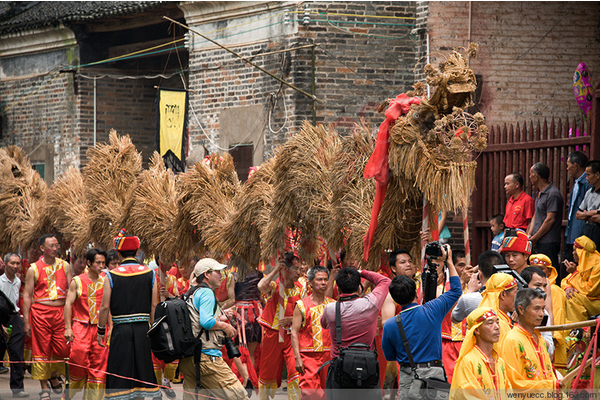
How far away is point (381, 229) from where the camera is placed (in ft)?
24.4

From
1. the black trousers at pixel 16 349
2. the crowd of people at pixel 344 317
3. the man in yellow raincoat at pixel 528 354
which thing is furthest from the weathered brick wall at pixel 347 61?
the man in yellow raincoat at pixel 528 354

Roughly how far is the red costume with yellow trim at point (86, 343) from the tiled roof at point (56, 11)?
7.82m

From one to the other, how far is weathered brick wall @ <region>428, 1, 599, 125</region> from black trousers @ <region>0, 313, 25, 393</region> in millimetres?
6797

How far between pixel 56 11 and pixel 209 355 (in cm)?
1336

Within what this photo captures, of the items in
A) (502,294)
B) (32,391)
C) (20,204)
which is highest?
(20,204)

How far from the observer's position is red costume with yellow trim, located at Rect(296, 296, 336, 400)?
7905 millimetres

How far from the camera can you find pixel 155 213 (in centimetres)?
1058

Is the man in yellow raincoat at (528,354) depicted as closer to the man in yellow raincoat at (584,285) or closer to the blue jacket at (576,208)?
the man in yellow raincoat at (584,285)

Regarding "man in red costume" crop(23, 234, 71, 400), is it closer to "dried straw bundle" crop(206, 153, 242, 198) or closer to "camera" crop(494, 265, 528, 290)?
"dried straw bundle" crop(206, 153, 242, 198)

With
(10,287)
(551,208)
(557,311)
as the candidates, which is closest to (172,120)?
(10,287)

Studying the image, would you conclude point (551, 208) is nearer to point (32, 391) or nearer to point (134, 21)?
point (32, 391)

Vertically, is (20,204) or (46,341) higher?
(20,204)

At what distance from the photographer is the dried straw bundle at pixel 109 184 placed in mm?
11500

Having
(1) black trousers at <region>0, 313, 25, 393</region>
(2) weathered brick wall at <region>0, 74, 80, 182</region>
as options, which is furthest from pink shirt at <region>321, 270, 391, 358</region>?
(2) weathered brick wall at <region>0, 74, 80, 182</region>
